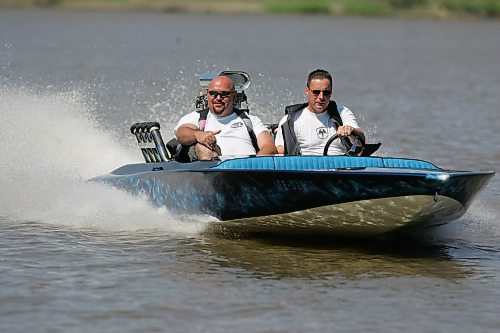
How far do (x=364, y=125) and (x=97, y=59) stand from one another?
599 inches

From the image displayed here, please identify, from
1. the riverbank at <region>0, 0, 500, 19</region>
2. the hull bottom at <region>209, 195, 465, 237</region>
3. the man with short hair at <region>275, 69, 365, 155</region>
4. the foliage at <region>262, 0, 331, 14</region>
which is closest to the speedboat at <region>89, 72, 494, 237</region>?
the hull bottom at <region>209, 195, 465, 237</region>

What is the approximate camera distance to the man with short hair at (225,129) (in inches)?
413

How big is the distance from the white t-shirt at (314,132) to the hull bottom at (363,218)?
879mm

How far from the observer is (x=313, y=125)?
10.6 metres

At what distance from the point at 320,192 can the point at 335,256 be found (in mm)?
638

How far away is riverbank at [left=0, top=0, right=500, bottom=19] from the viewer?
68938 mm

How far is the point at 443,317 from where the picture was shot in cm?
788

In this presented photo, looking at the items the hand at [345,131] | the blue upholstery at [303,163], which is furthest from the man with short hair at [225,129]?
the blue upholstery at [303,163]

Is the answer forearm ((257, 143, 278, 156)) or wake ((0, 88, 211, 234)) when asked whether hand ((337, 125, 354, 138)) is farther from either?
wake ((0, 88, 211, 234))

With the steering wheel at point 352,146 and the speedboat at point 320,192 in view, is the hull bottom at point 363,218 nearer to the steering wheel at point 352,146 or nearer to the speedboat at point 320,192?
the speedboat at point 320,192

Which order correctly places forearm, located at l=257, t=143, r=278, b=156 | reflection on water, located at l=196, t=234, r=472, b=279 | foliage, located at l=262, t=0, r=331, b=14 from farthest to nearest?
foliage, located at l=262, t=0, r=331, b=14 → forearm, located at l=257, t=143, r=278, b=156 → reflection on water, located at l=196, t=234, r=472, b=279

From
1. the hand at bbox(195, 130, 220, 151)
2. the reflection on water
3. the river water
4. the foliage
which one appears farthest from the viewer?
the foliage

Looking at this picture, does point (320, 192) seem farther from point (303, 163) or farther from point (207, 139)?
point (207, 139)

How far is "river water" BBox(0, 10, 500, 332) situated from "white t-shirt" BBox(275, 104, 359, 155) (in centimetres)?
87
